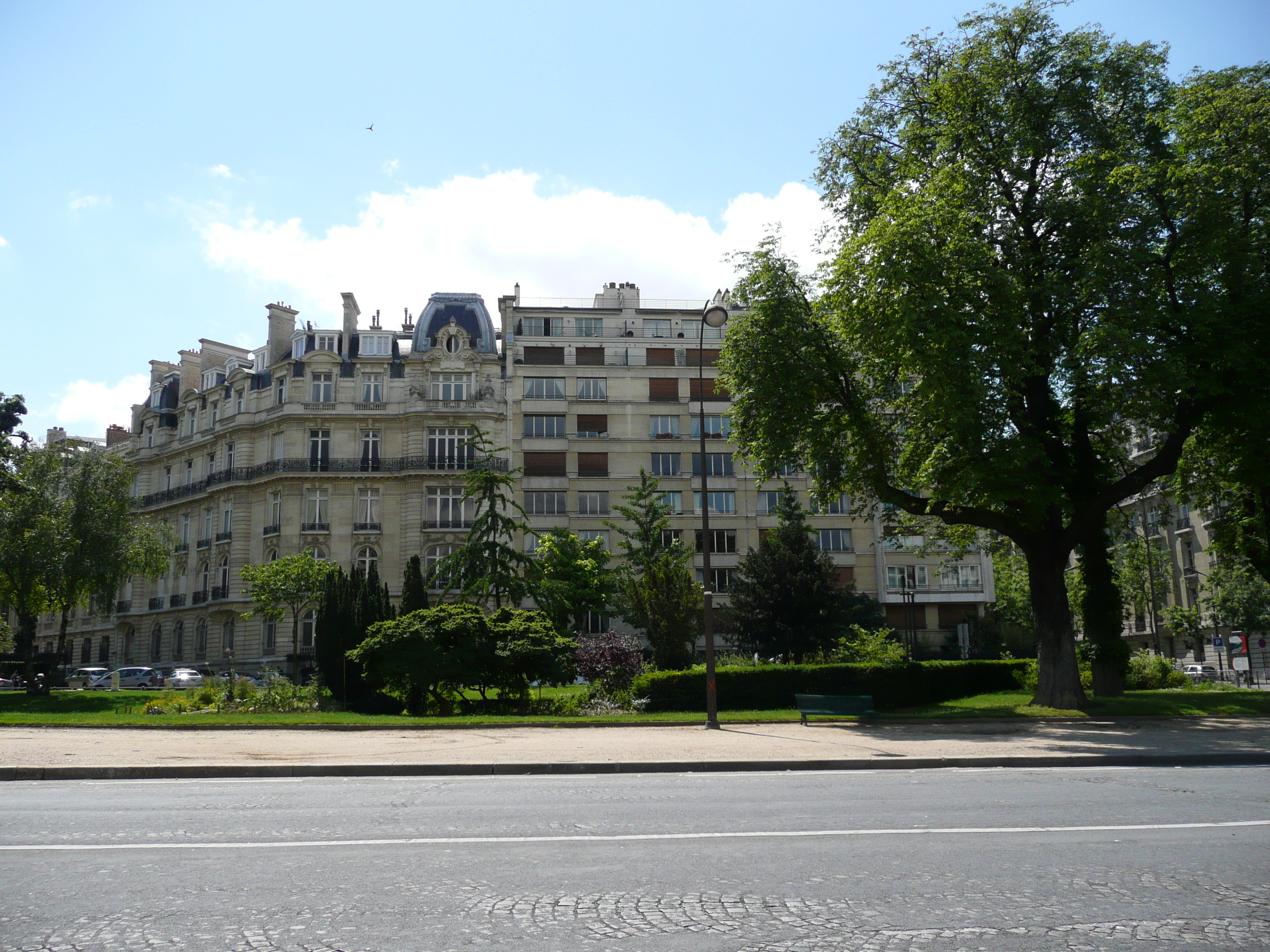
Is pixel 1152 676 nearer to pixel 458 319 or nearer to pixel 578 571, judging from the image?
pixel 578 571

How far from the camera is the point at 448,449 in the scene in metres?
53.7

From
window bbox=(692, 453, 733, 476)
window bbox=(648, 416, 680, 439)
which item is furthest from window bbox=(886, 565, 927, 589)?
window bbox=(648, 416, 680, 439)

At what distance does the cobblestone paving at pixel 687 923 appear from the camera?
4785 mm

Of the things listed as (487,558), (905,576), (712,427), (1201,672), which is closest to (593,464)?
(712,427)

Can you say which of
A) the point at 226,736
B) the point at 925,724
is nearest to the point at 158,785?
the point at 226,736

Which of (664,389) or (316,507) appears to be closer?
(316,507)

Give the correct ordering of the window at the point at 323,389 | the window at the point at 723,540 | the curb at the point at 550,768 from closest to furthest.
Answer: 1. the curb at the point at 550,768
2. the window at the point at 323,389
3. the window at the point at 723,540

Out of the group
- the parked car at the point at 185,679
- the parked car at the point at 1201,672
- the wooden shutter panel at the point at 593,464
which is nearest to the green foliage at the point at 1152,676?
the parked car at the point at 1201,672

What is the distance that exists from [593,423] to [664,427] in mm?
4309

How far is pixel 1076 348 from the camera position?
66.2 feet

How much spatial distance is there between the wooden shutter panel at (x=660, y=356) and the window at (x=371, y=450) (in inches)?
667

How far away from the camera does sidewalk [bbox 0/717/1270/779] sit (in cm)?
1320

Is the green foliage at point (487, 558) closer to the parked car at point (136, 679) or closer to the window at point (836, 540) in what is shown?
the parked car at point (136, 679)

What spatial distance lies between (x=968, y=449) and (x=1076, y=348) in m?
3.13
